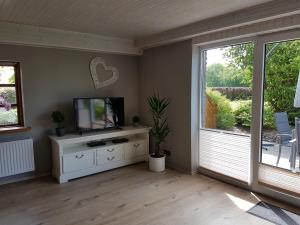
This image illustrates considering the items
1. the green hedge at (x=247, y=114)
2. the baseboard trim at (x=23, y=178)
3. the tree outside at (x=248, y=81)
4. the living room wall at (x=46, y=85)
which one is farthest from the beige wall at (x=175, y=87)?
the baseboard trim at (x=23, y=178)

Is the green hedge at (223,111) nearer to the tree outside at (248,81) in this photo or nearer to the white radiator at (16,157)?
the tree outside at (248,81)

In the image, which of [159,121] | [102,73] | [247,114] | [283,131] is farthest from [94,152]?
[283,131]

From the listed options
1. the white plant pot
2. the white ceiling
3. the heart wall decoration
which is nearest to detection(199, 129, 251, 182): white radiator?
the white plant pot

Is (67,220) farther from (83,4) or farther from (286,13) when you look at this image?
(286,13)

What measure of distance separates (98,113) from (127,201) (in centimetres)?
163

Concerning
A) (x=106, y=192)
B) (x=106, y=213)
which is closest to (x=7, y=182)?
(x=106, y=192)

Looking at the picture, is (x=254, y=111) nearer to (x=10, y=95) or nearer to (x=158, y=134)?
(x=158, y=134)

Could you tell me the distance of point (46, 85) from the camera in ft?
12.5

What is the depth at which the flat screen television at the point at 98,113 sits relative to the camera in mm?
3855

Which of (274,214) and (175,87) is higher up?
(175,87)

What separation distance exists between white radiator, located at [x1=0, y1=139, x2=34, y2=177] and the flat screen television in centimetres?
78

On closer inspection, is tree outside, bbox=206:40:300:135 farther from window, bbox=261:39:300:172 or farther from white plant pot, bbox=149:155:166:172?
white plant pot, bbox=149:155:166:172

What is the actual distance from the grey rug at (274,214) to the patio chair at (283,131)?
615 millimetres

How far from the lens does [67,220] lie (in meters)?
2.59
